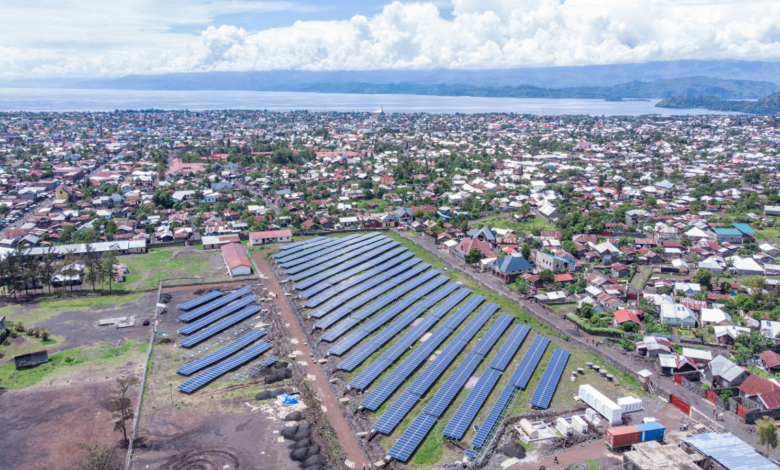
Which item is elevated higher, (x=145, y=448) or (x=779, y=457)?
(x=145, y=448)

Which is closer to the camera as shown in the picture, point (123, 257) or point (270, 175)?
point (123, 257)

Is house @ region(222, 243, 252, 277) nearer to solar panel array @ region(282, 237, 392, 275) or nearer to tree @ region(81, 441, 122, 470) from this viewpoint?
solar panel array @ region(282, 237, 392, 275)

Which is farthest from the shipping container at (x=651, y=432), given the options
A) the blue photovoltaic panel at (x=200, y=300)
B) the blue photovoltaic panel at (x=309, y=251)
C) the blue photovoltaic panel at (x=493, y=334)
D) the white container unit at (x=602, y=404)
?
the blue photovoltaic panel at (x=309, y=251)

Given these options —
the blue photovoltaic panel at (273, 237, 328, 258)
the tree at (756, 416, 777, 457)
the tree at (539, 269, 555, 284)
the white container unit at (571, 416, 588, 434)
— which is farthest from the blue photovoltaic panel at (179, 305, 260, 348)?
the tree at (756, 416, 777, 457)

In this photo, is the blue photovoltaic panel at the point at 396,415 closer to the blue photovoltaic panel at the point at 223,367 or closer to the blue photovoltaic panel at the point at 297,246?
the blue photovoltaic panel at the point at 223,367

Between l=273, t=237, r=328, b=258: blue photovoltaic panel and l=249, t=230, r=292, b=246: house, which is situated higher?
l=249, t=230, r=292, b=246: house

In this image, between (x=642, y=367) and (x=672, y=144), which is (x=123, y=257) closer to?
(x=642, y=367)

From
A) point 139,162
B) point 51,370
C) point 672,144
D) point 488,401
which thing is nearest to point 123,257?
point 51,370
